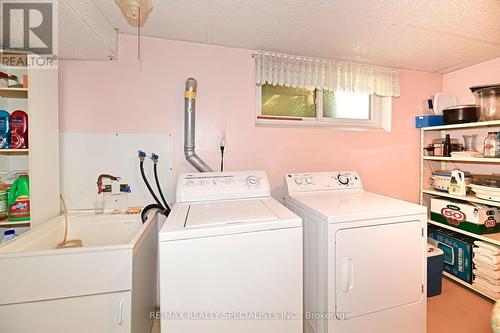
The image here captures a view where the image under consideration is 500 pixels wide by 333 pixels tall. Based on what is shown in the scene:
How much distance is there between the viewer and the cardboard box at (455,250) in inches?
77.7

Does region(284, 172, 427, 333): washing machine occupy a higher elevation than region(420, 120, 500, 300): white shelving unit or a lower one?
lower

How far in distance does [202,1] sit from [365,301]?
2.04 meters

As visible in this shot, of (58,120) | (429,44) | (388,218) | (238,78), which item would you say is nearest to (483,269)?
(388,218)

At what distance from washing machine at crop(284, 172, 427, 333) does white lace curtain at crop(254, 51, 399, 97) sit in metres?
1.15

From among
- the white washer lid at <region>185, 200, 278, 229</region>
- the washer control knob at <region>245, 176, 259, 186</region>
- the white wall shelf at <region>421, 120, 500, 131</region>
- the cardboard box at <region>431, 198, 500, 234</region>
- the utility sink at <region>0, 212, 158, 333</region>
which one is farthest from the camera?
the cardboard box at <region>431, 198, 500, 234</region>

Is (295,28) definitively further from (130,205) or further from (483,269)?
(483,269)

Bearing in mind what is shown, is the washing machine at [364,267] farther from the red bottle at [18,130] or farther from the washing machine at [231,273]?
the red bottle at [18,130]

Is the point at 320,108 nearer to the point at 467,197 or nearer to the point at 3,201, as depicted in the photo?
the point at 467,197

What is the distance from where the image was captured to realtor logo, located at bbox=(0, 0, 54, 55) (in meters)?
1.16

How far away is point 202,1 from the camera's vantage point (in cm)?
132

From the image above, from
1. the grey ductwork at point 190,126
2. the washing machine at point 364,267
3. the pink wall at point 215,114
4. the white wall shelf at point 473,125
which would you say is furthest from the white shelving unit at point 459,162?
the grey ductwork at point 190,126

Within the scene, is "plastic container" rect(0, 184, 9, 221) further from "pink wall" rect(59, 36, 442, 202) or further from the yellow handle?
the yellow handle

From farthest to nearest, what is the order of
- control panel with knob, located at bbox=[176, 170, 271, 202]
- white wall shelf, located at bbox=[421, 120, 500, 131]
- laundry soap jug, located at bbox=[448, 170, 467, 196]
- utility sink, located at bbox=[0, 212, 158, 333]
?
laundry soap jug, located at bbox=[448, 170, 467, 196]
white wall shelf, located at bbox=[421, 120, 500, 131]
control panel with knob, located at bbox=[176, 170, 271, 202]
utility sink, located at bbox=[0, 212, 158, 333]

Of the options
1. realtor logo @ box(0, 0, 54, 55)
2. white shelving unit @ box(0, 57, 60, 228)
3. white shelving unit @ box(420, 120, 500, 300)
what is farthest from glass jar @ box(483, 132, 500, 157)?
white shelving unit @ box(0, 57, 60, 228)
